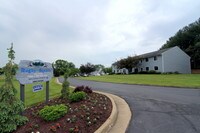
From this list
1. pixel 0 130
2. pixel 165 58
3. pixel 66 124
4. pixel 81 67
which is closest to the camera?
pixel 0 130

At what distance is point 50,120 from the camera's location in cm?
545

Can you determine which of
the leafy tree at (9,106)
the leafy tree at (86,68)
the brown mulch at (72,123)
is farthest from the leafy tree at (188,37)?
the leafy tree at (9,106)

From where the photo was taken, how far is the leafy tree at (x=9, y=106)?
16.1 feet

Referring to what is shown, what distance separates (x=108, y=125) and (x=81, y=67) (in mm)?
57523

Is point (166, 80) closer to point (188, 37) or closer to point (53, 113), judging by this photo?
point (53, 113)

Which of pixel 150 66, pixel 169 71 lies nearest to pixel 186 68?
pixel 169 71

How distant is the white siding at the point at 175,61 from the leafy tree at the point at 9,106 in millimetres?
42993

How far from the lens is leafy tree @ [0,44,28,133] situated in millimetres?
4914

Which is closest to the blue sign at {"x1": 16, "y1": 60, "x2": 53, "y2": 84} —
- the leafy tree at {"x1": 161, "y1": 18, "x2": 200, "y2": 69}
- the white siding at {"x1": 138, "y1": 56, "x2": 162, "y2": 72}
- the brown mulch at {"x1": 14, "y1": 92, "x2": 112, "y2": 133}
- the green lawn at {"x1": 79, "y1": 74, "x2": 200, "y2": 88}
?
the brown mulch at {"x1": 14, "y1": 92, "x2": 112, "y2": 133}

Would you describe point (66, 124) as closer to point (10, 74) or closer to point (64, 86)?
point (10, 74)

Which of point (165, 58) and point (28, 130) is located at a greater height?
point (165, 58)

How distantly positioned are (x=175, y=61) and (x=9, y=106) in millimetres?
46981

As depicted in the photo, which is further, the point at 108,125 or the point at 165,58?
the point at 165,58

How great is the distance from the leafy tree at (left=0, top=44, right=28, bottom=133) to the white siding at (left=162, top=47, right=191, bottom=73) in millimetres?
42993
